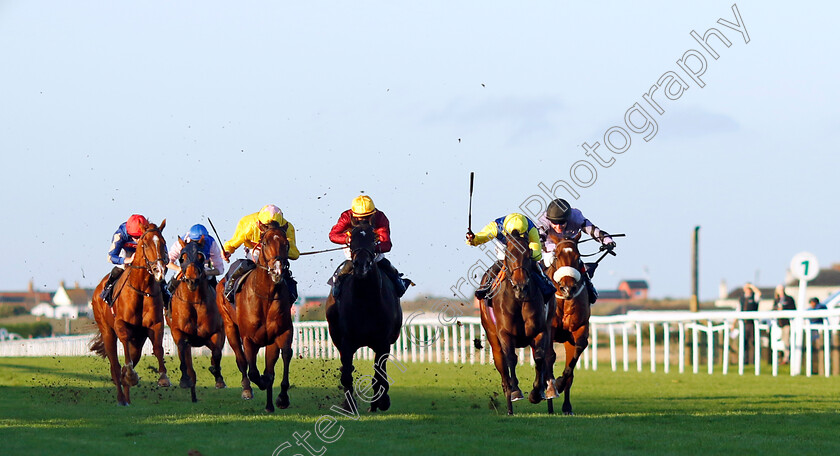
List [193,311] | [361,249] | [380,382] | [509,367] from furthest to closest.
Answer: [193,311]
[380,382]
[509,367]
[361,249]

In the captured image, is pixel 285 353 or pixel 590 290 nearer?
pixel 285 353

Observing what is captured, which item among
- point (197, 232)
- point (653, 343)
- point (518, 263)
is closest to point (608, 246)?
point (518, 263)

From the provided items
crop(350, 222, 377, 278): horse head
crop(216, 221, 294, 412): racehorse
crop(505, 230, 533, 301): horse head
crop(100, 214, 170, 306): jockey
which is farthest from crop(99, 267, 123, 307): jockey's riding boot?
crop(505, 230, 533, 301): horse head

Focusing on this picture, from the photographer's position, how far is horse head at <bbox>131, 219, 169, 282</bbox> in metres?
12.0

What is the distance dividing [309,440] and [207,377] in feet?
34.6

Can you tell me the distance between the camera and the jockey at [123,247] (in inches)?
505

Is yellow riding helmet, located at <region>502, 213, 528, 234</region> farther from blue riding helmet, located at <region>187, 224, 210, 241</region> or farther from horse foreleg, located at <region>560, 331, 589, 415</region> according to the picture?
blue riding helmet, located at <region>187, 224, 210, 241</region>

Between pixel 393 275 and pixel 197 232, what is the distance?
2.73 metres

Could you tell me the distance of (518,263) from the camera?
406 inches

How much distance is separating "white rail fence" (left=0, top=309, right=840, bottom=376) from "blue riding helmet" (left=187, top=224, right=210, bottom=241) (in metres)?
3.58

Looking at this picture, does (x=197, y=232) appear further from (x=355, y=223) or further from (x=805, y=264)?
(x=805, y=264)

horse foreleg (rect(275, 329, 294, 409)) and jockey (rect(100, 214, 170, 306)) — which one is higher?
jockey (rect(100, 214, 170, 306))

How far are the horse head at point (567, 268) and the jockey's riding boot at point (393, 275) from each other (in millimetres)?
1444

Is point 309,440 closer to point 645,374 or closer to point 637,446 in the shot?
point 637,446
